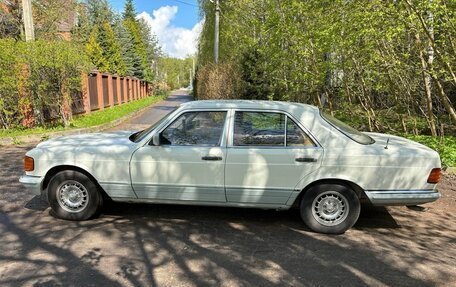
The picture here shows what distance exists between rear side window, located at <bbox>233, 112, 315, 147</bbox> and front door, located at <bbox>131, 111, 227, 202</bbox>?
0.22 m

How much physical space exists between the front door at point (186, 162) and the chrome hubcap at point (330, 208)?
1165mm

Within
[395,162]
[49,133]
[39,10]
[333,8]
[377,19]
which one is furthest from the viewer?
[39,10]

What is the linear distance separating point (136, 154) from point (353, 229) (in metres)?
2.91

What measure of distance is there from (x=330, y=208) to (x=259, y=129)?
1.30 m

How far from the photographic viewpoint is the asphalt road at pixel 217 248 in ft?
11.5

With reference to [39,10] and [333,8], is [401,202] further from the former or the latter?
[39,10]

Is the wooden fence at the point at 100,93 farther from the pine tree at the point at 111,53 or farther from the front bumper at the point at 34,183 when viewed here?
the front bumper at the point at 34,183

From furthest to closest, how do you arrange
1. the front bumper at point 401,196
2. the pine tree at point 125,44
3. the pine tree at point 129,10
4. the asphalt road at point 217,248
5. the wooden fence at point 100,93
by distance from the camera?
the pine tree at point 129,10 → the pine tree at point 125,44 → the wooden fence at point 100,93 → the front bumper at point 401,196 → the asphalt road at point 217,248

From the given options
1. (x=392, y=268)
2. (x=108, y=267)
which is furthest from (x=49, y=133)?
(x=392, y=268)

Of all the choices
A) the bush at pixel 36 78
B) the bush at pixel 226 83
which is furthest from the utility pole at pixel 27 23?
the bush at pixel 226 83

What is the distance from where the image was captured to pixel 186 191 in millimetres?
4613

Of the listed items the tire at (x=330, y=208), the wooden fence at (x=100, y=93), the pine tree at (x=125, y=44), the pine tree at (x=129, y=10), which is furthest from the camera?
the pine tree at (x=129, y=10)

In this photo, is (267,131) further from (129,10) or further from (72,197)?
(129,10)

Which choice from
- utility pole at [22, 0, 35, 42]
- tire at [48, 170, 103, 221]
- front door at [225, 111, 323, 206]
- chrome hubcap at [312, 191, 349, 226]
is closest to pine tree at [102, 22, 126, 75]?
utility pole at [22, 0, 35, 42]
